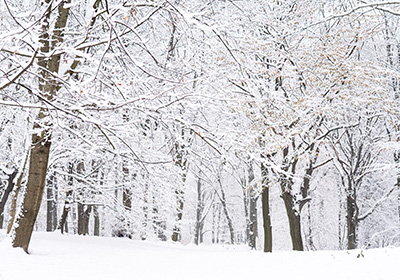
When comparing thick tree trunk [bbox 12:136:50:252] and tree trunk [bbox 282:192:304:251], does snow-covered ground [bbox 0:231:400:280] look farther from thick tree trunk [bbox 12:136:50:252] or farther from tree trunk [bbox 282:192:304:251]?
tree trunk [bbox 282:192:304:251]

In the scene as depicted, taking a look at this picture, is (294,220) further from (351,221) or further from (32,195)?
(32,195)

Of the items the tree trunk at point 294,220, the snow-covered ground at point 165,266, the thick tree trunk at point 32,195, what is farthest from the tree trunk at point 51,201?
the tree trunk at point 294,220

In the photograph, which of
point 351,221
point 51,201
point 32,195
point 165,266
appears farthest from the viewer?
point 51,201

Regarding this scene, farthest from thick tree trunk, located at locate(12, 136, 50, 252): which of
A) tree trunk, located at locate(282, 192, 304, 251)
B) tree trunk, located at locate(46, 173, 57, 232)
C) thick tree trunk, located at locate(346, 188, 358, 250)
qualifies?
thick tree trunk, located at locate(346, 188, 358, 250)

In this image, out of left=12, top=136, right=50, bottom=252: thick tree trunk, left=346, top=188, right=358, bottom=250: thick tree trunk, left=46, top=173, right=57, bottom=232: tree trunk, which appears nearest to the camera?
left=12, top=136, right=50, bottom=252: thick tree trunk

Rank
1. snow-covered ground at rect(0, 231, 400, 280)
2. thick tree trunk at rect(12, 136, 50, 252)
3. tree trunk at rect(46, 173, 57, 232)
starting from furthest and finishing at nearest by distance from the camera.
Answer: tree trunk at rect(46, 173, 57, 232)
thick tree trunk at rect(12, 136, 50, 252)
snow-covered ground at rect(0, 231, 400, 280)

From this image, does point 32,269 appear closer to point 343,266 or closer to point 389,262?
point 343,266

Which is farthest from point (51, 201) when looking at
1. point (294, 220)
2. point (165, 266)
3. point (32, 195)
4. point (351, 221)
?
point (165, 266)

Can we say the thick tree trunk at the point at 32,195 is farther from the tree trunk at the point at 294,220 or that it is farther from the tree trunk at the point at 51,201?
the tree trunk at the point at 294,220

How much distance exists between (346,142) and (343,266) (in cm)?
1347

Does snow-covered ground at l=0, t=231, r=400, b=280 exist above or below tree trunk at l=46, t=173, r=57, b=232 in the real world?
below

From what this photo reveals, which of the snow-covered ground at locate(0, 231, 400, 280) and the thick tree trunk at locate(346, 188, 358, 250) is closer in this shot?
the snow-covered ground at locate(0, 231, 400, 280)

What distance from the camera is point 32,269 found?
5621 millimetres

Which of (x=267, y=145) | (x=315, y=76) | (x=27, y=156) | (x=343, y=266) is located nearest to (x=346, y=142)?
(x=315, y=76)
